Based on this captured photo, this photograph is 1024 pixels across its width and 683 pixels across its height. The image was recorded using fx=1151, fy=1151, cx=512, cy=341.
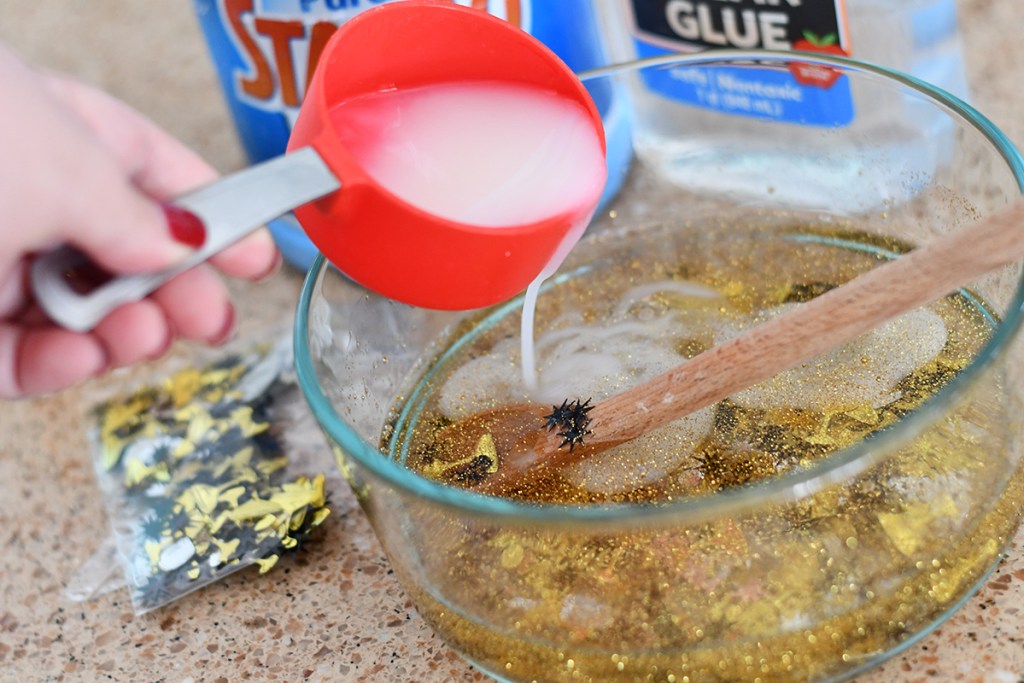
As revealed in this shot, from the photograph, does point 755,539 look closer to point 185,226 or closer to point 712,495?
point 712,495

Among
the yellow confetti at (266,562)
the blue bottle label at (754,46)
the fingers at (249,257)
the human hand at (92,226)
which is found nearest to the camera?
the human hand at (92,226)

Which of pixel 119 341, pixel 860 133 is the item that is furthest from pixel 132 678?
pixel 860 133

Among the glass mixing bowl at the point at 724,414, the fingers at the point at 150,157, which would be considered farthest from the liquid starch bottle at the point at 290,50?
the fingers at the point at 150,157

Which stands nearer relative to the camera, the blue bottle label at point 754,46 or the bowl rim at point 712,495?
the bowl rim at point 712,495

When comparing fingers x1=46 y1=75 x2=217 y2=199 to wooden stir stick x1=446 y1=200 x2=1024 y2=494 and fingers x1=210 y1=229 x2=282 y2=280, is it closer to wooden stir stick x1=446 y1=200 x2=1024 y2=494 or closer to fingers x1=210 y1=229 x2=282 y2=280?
fingers x1=210 y1=229 x2=282 y2=280

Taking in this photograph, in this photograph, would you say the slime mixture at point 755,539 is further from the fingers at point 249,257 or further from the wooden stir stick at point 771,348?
the fingers at point 249,257

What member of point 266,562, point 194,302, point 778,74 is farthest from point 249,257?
point 778,74

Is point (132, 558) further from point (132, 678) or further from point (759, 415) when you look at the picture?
point (759, 415)
